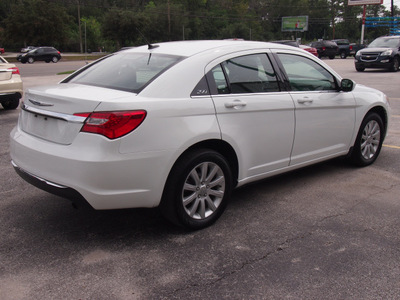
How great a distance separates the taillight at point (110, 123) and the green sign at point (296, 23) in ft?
308

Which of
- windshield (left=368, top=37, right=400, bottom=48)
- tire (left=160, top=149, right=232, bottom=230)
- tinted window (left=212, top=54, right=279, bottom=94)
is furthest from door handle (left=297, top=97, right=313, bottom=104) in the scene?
windshield (left=368, top=37, right=400, bottom=48)

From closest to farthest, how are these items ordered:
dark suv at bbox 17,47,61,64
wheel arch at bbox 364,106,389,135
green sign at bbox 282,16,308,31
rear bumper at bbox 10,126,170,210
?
rear bumper at bbox 10,126,170,210
wheel arch at bbox 364,106,389,135
dark suv at bbox 17,47,61,64
green sign at bbox 282,16,308,31

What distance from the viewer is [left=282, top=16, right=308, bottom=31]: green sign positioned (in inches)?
3568

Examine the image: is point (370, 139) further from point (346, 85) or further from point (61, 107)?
point (61, 107)

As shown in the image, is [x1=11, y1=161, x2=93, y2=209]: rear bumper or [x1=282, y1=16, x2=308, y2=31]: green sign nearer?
[x1=11, y1=161, x2=93, y2=209]: rear bumper

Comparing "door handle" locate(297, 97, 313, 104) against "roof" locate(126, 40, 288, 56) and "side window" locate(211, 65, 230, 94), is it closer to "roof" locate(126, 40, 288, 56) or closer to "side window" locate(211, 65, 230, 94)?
"roof" locate(126, 40, 288, 56)

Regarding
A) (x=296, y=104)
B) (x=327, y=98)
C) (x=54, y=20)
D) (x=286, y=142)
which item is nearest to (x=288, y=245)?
(x=286, y=142)

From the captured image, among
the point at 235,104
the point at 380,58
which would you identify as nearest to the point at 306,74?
the point at 235,104

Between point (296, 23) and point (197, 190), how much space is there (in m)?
95.3

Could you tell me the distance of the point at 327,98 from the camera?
4.69 meters

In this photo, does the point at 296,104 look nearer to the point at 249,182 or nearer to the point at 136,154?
the point at 249,182

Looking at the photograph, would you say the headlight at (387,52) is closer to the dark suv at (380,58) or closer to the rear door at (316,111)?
the dark suv at (380,58)

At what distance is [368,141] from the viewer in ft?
18.0

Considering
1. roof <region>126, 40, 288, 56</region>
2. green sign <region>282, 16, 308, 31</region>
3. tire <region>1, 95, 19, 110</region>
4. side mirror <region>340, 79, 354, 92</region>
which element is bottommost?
tire <region>1, 95, 19, 110</region>
